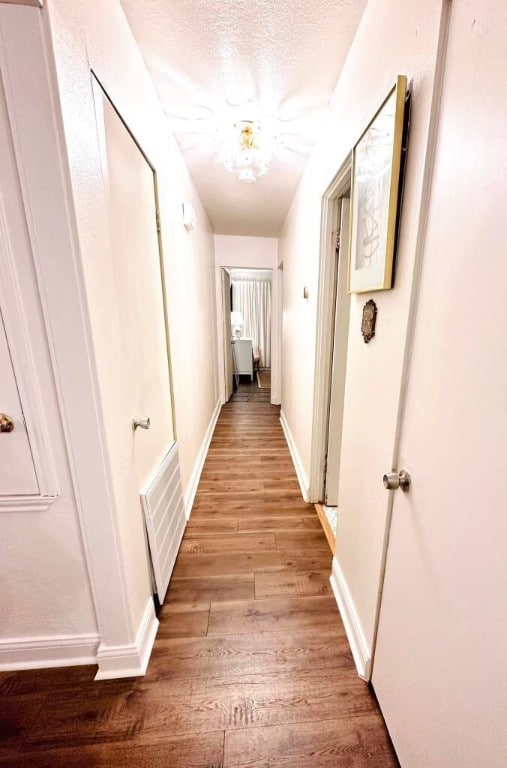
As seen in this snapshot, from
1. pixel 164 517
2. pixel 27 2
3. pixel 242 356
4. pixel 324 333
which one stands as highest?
pixel 27 2

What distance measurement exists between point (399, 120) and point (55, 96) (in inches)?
35.0

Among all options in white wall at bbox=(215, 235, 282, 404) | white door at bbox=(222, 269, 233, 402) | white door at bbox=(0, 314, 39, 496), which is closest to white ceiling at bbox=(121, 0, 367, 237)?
white door at bbox=(0, 314, 39, 496)

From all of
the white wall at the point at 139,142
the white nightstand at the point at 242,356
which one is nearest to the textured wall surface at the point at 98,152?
the white wall at the point at 139,142

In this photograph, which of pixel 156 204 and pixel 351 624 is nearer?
pixel 351 624

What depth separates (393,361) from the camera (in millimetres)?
901

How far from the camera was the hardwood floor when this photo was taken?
36.9 inches

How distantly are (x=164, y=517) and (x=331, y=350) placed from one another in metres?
1.40

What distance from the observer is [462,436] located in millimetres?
609

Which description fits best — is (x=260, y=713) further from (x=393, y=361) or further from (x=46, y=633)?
(x=393, y=361)

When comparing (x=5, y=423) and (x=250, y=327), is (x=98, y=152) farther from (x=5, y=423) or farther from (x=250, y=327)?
(x=250, y=327)

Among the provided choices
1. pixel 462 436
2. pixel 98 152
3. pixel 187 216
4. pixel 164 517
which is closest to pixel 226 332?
pixel 187 216

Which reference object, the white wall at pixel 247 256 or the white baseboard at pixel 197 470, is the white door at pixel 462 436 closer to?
the white baseboard at pixel 197 470

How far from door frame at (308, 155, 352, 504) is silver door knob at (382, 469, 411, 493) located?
1.11 metres

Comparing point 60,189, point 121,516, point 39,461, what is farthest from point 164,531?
point 60,189
